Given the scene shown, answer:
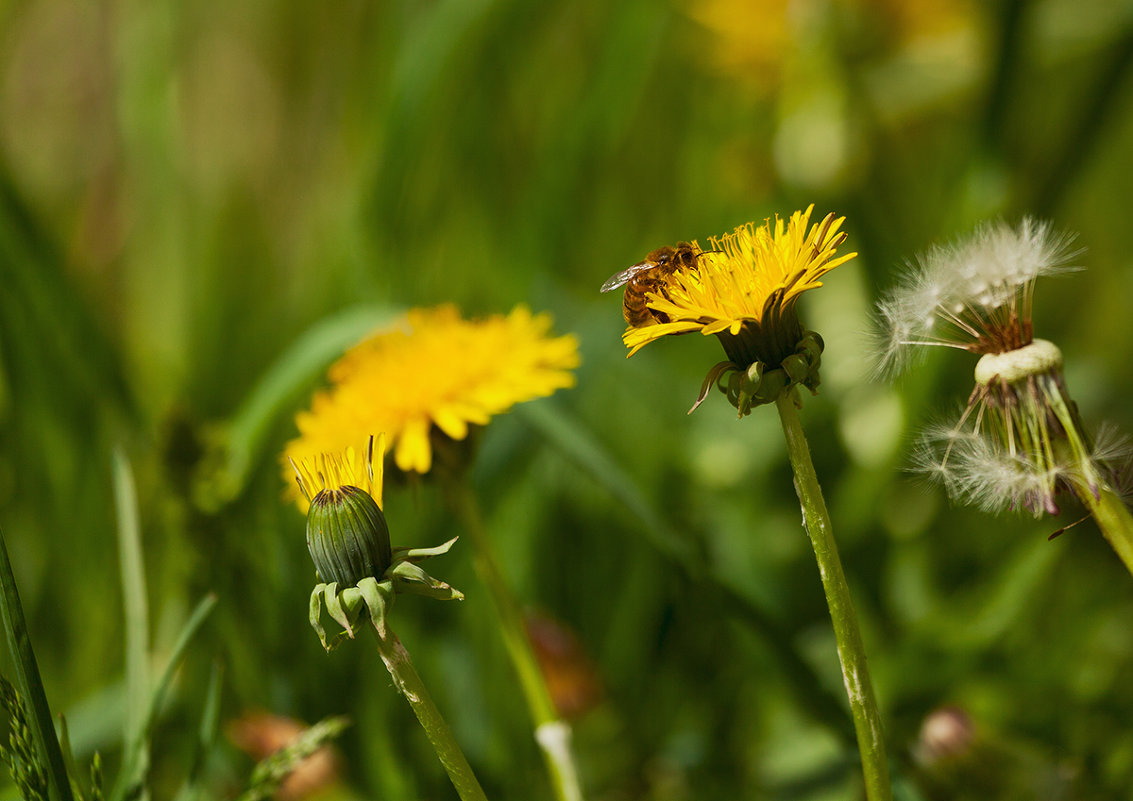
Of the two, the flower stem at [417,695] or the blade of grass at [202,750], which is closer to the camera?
the flower stem at [417,695]

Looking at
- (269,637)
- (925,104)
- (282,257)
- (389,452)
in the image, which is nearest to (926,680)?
(389,452)

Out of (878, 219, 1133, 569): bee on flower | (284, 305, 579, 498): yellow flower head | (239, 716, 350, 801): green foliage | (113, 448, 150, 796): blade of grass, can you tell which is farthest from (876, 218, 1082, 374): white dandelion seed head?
(113, 448, 150, 796): blade of grass

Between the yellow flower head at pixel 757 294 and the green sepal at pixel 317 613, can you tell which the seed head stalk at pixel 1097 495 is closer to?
the yellow flower head at pixel 757 294

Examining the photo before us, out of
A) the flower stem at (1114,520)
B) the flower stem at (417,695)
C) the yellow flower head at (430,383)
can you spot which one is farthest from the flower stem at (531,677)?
the flower stem at (1114,520)

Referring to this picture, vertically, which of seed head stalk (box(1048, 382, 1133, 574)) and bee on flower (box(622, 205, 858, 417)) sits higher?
bee on flower (box(622, 205, 858, 417))

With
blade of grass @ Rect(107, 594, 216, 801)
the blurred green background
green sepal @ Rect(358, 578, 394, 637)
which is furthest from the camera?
the blurred green background

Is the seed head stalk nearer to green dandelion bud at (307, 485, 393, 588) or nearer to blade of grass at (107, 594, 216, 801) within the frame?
green dandelion bud at (307, 485, 393, 588)

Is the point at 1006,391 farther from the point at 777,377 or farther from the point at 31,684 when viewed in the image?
the point at 31,684

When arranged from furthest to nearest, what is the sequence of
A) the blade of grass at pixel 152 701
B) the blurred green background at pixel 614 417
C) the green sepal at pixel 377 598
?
1. the blurred green background at pixel 614 417
2. the blade of grass at pixel 152 701
3. the green sepal at pixel 377 598

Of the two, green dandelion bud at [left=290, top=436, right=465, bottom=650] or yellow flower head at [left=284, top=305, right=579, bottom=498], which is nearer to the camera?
green dandelion bud at [left=290, top=436, right=465, bottom=650]
